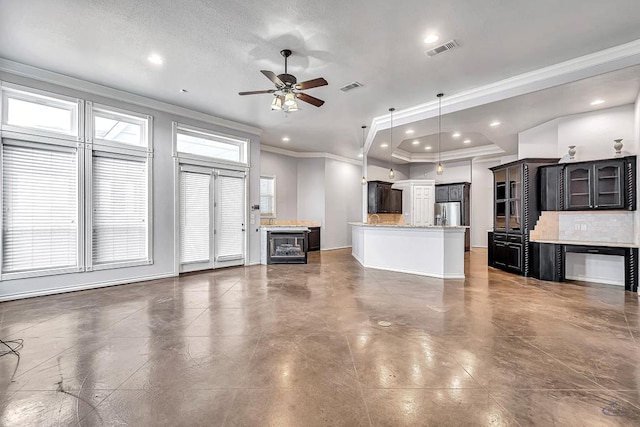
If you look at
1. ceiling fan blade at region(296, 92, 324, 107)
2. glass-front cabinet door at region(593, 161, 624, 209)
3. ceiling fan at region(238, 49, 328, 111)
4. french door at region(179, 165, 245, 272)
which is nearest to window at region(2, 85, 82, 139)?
french door at region(179, 165, 245, 272)

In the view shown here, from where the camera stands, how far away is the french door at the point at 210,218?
6223 millimetres

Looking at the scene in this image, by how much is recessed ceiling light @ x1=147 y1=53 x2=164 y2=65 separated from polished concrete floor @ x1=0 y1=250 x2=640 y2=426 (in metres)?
3.56

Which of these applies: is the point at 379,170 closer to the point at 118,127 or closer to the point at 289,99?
the point at 289,99

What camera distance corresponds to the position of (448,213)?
1057cm

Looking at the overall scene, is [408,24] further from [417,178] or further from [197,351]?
[417,178]

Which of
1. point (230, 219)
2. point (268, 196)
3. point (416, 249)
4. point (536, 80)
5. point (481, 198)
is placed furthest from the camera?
point (481, 198)

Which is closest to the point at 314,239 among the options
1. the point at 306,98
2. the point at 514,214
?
the point at 514,214

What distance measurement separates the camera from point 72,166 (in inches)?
191

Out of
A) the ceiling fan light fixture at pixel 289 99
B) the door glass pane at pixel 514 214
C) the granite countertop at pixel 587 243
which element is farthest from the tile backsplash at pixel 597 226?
the ceiling fan light fixture at pixel 289 99

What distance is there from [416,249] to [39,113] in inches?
279

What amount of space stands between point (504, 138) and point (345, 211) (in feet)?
17.9

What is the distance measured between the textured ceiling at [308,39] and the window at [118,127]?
1.65 feet

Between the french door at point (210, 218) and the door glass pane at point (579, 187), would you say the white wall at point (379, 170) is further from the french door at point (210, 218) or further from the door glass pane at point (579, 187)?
the door glass pane at point (579, 187)

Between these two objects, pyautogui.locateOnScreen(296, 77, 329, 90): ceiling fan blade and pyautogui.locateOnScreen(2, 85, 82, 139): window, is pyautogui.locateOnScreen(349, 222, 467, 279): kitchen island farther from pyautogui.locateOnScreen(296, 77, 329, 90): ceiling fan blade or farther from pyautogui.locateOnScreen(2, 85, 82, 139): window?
pyautogui.locateOnScreen(2, 85, 82, 139): window
